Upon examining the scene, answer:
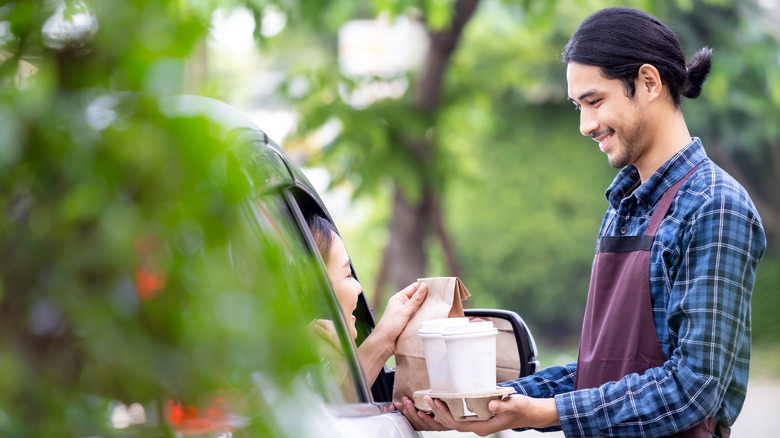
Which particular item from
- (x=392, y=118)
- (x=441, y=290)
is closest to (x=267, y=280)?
(x=441, y=290)

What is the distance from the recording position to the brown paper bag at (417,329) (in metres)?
2.29

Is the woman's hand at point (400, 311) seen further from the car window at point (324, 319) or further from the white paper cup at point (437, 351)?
the car window at point (324, 319)

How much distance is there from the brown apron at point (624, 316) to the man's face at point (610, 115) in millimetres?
164

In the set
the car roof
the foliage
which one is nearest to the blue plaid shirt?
the car roof

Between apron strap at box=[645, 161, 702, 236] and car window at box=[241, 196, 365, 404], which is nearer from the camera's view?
car window at box=[241, 196, 365, 404]

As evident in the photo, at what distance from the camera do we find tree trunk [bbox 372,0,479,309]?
7.97 meters

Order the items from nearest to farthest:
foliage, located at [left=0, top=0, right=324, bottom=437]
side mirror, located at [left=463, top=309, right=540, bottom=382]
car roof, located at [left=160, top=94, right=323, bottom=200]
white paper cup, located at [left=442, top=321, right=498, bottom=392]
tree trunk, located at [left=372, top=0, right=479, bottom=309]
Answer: foliage, located at [left=0, top=0, right=324, bottom=437] < car roof, located at [left=160, top=94, right=323, bottom=200] < white paper cup, located at [left=442, top=321, right=498, bottom=392] < side mirror, located at [left=463, top=309, right=540, bottom=382] < tree trunk, located at [left=372, top=0, right=479, bottom=309]

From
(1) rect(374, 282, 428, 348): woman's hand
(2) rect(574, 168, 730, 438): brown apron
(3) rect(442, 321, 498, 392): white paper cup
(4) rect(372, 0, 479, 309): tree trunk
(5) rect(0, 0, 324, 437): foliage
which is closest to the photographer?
(5) rect(0, 0, 324, 437): foliage

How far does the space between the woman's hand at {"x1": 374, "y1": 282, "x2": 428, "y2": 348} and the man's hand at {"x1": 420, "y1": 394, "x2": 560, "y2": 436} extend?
24 cm

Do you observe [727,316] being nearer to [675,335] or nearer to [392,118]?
[675,335]

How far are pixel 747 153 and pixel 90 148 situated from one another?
1572 centimetres

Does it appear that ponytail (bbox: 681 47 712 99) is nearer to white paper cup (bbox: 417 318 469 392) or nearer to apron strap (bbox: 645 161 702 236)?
apron strap (bbox: 645 161 702 236)

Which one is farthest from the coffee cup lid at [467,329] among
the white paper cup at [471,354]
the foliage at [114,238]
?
the foliage at [114,238]

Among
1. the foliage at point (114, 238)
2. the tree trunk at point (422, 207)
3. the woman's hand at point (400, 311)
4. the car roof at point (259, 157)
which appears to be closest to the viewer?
the foliage at point (114, 238)
